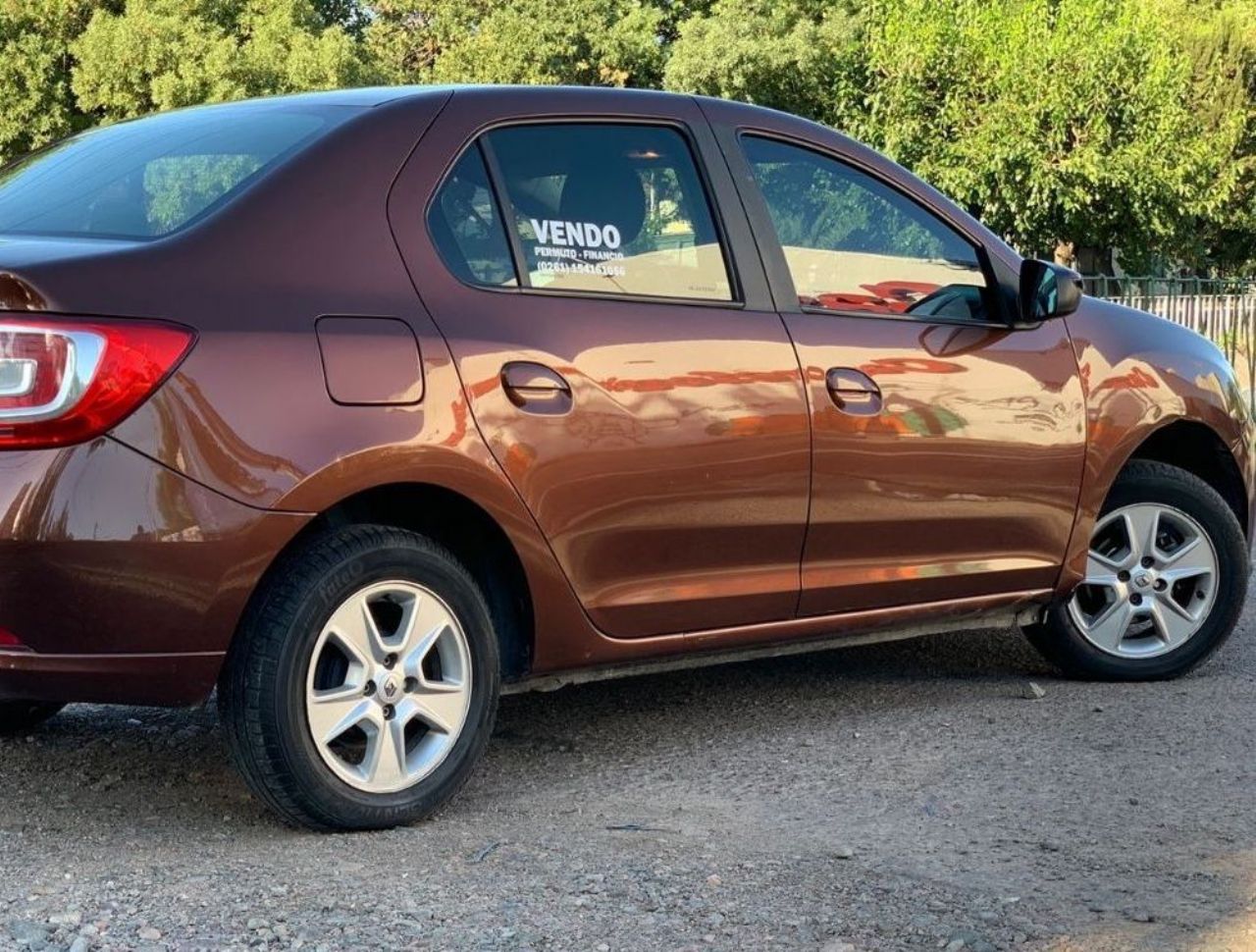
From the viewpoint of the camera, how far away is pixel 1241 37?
4550cm

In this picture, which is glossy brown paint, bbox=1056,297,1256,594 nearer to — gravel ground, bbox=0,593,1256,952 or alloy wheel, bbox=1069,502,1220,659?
alloy wheel, bbox=1069,502,1220,659

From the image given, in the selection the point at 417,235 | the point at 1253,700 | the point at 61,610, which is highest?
the point at 417,235

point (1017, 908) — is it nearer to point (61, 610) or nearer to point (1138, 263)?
point (61, 610)

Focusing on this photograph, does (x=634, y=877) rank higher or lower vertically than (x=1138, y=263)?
higher

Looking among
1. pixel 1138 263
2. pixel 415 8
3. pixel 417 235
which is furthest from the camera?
pixel 415 8

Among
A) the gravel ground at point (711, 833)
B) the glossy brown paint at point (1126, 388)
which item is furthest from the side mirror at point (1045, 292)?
the gravel ground at point (711, 833)

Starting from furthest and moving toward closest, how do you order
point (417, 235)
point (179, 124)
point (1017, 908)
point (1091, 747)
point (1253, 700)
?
point (1253, 700) < point (1091, 747) < point (179, 124) < point (417, 235) < point (1017, 908)

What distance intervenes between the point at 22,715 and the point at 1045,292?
10.2 ft

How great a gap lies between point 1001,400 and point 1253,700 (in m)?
1.31

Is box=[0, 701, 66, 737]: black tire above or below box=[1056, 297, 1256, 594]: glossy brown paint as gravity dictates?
below

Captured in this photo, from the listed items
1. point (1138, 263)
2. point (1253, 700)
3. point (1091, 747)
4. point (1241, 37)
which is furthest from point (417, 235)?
point (1241, 37)

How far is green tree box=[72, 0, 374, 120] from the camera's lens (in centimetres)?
4216

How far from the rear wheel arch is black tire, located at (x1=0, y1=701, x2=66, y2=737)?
142 centimetres

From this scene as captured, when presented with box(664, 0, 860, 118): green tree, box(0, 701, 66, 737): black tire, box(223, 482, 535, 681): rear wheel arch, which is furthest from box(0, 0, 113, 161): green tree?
box(223, 482, 535, 681): rear wheel arch
